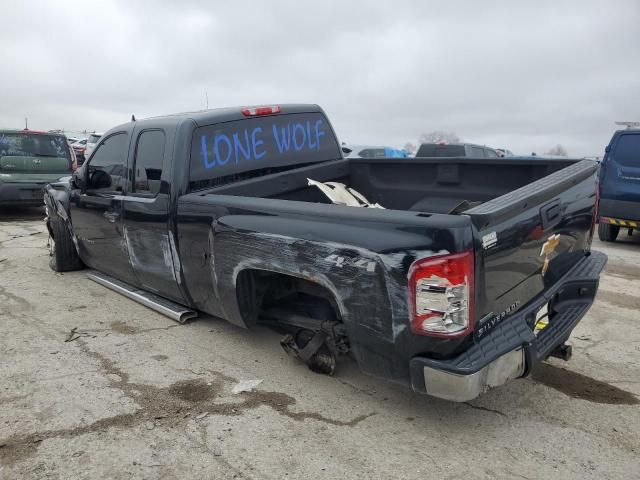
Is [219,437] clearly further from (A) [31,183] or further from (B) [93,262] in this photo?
(A) [31,183]

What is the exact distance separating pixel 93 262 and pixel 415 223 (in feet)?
13.7

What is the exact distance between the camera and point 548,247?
9.85 feet

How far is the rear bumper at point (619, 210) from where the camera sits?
27.3 feet

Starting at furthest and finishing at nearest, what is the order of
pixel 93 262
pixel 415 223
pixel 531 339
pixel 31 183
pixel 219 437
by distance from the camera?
1. pixel 31 183
2. pixel 93 262
3. pixel 219 437
4. pixel 531 339
5. pixel 415 223

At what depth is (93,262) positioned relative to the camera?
17.7 feet

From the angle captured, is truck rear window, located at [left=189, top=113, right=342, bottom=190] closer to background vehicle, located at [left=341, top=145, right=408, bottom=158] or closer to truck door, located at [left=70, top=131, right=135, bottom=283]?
truck door, located at [left=70, top=131, right=135, bottom=283]

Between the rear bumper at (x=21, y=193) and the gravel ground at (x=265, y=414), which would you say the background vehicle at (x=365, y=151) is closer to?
the rear bumper at (x=21, y=193)

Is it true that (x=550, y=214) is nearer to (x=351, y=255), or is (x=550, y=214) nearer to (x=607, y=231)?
(x=351, y=255)

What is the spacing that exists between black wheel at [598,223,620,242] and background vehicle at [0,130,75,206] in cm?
1061

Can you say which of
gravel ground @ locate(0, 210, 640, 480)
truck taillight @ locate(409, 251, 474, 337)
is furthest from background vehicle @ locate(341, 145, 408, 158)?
truck taillight @ locate(409, 251, 474, 337)

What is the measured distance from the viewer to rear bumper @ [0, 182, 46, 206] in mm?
10086

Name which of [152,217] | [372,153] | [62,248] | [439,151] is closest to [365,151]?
[372,153]

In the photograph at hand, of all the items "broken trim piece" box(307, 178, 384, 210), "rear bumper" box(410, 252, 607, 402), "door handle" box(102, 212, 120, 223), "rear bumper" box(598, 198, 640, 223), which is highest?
"broken trim piece" box(307, 178, 384, 210)

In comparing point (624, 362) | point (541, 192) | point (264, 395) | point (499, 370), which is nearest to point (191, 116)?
point (264, 395)
